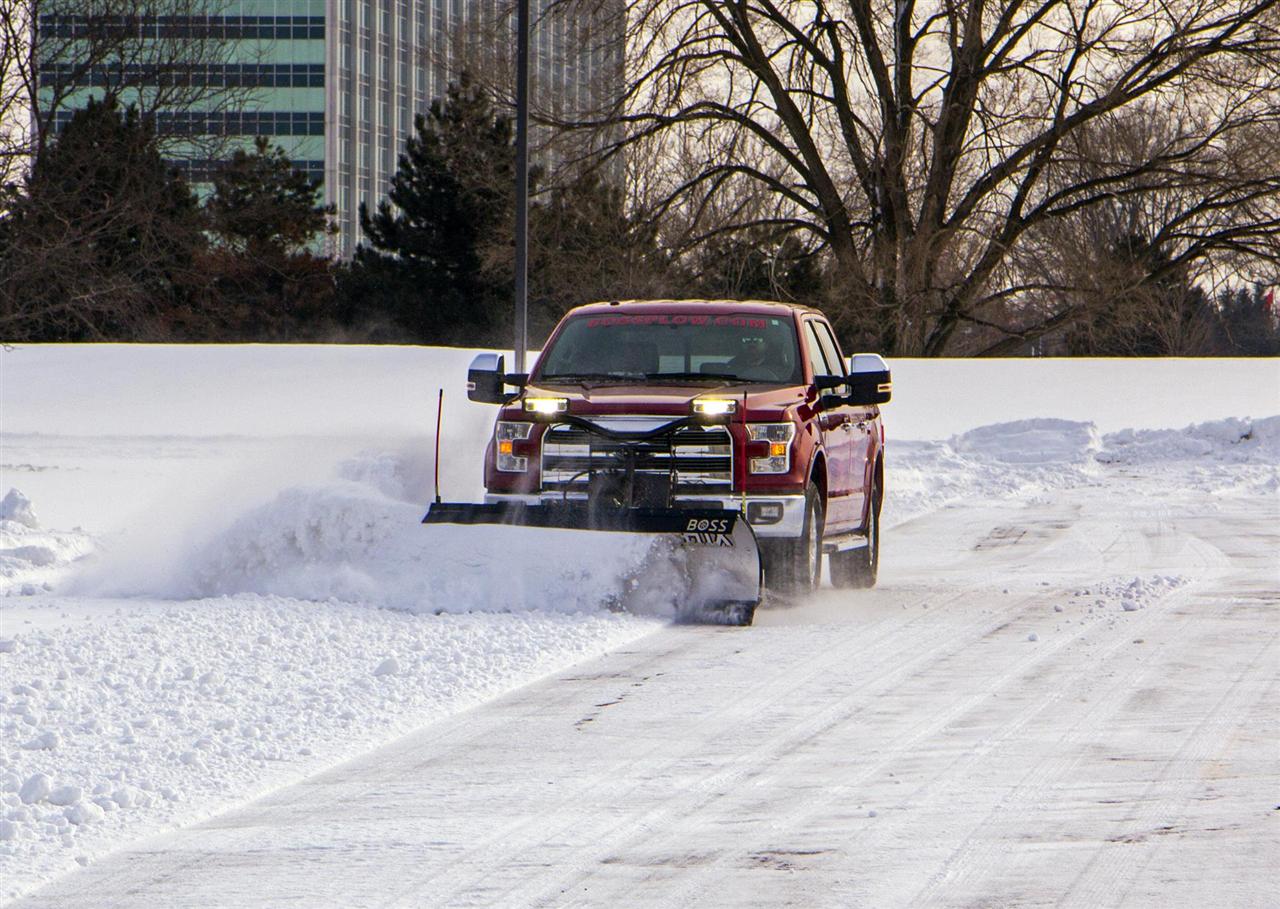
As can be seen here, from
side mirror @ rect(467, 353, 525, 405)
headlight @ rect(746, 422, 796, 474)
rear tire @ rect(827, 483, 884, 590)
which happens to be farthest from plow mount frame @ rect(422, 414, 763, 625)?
rear tire @ rect(827, 483, 884, 590)

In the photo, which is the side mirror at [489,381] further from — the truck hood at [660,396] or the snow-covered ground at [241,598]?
the snow-covered ground at [241,598]

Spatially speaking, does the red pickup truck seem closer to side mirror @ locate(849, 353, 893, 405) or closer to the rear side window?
side mirror @ locate(849, 353, 893, 405)

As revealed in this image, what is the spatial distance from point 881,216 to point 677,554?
93.9 ft

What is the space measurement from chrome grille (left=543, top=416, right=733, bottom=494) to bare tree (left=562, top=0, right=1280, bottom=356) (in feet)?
87.8

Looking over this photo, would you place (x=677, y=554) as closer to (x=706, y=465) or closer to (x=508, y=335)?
(x=706, y=465)

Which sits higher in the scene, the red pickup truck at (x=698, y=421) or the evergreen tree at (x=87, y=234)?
the evergreen tree at (x=87, y=234)

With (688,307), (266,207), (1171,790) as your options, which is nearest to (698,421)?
(688,307)

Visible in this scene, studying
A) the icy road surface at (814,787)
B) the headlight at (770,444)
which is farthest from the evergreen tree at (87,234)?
the icy road surface at (814,787)

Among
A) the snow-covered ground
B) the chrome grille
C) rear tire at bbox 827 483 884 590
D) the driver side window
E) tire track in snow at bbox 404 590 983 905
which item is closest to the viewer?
tire track in snow at bbox 404 590 983 905

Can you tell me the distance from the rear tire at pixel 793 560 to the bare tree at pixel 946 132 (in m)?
26.4

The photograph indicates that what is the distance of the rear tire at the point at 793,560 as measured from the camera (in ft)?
31.8

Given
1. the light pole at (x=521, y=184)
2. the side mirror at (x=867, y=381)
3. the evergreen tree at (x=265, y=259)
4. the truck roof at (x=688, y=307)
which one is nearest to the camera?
the side mirror at (x=867, y=381)

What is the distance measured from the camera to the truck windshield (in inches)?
412

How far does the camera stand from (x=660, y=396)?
31.9 feet
